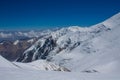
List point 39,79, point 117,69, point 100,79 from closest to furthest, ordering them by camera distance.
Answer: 1. point 39,79
2. point 100,79
3. point 117,69

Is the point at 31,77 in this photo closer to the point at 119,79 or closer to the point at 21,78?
the point at 21,78

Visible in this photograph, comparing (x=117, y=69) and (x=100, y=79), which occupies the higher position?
(x=117, y=69)

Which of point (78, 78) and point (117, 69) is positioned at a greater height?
point (117, 69)

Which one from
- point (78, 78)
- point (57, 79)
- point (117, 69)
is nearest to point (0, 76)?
point (57, 79)

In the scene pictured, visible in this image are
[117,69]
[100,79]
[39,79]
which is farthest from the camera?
[117,69]

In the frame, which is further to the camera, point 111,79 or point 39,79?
point 111,79

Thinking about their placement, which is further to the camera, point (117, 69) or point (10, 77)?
point (117, 69)

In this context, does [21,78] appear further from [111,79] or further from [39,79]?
[111,79]

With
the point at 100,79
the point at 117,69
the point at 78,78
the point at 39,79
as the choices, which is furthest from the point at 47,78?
the point at 117,69

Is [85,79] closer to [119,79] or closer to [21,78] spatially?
[119,79]
